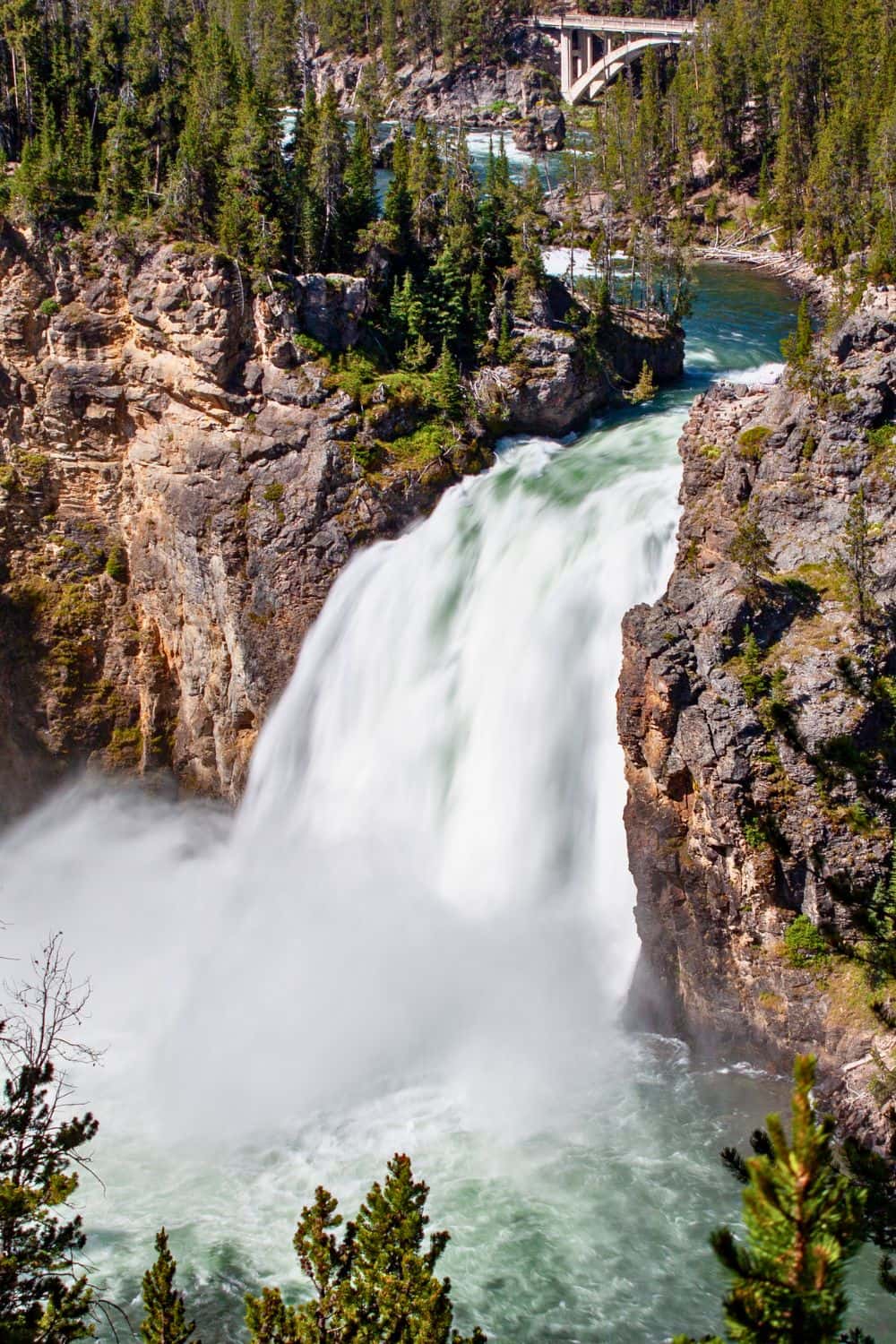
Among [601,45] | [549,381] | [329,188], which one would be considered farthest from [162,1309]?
[601,45]

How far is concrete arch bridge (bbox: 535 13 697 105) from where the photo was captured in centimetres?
10312

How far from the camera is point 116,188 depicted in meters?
33.5

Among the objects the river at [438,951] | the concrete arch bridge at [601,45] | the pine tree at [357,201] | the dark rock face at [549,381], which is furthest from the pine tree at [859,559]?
the concrete arch bridge at [601,45]

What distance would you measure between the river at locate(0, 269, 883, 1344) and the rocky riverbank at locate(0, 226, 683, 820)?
4.40ft

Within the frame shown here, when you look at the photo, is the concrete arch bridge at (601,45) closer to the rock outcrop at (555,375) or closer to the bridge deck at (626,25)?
the bridge deck at (626,25)

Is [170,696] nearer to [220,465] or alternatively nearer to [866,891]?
[220,465]

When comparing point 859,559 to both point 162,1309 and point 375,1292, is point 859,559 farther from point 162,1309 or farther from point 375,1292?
point 162,1309

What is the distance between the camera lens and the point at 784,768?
1952cm

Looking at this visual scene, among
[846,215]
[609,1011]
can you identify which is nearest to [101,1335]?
[609,1011]

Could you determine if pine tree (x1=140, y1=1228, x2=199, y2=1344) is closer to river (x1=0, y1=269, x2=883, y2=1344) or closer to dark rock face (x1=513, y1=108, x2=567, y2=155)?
river (x1=0, y1=269, x2=883, y2=1344)

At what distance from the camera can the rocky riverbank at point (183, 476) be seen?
3092 centimetres

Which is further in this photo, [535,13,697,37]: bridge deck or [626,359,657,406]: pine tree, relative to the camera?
[535,13,697,37]: bridge deck

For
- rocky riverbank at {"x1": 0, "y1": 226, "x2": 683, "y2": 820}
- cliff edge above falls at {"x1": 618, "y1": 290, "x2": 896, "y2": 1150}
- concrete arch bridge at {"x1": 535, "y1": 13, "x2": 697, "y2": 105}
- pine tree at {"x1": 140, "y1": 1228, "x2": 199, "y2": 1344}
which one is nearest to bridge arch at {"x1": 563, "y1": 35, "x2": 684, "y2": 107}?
concrete arch bridge at {"x1": 535, "y1": 13, "x2": 697, "y2": 105}

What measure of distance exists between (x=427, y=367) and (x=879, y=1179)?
27466 mm
